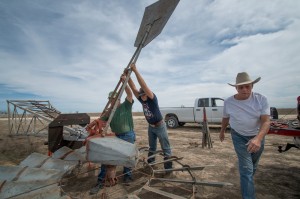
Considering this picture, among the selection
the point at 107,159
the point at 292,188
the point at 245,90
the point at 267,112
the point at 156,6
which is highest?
the point at 156,6

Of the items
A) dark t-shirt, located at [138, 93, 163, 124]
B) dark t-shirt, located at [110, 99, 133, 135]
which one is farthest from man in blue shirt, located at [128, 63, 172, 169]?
dark t-shirt, located at [110, 99, 133, 135]

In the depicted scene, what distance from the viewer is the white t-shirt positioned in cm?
282

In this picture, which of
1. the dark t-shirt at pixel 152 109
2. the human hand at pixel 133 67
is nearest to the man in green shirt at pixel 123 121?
the dark t-shirt at pixel 152 109

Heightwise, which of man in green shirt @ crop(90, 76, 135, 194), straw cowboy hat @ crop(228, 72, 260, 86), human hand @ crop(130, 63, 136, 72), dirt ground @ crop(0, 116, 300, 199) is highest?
human hand @ crop(130, 63, 136, 72)

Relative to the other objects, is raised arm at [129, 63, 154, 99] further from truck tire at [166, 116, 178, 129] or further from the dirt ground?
truck tire at [166, 116, 178, 129]

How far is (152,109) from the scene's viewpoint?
13.5ft

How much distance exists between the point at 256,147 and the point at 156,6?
2365 millimetres

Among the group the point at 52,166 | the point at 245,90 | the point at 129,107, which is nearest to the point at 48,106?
the point at 52,166

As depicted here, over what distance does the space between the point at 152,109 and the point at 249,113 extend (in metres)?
1.85

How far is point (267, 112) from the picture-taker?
9.09 feet

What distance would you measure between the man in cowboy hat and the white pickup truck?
9108mm

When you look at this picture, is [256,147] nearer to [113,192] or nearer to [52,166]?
[113,192]

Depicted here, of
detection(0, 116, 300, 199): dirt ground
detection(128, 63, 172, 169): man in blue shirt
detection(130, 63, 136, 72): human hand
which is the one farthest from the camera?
detection(128, 63, 172, 169): man in blue shirt

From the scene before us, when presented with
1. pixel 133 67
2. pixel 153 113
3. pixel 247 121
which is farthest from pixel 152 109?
pixel 247 121
